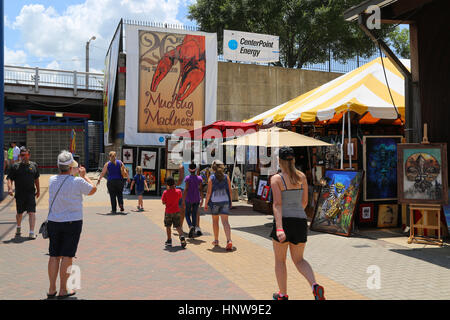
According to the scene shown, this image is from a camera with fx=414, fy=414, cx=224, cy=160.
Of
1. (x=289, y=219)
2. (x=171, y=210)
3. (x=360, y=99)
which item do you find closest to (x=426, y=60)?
(x=360, y=99)

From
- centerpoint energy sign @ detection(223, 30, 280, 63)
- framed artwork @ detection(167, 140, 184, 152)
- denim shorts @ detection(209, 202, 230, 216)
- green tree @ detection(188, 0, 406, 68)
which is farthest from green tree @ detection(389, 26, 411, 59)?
denim shorts @ detection(209, 202, 230, 216)

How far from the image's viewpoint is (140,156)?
57.1 ft

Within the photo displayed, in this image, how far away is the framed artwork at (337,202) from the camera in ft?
29.9

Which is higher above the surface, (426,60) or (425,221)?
(426,60)

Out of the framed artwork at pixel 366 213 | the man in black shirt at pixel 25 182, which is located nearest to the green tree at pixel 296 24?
the framed artwork at pixel 366 213

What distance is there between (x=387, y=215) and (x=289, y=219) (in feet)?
21.0

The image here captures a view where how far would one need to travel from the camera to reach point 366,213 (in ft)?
32.1

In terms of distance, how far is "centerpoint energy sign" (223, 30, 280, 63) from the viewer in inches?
1025

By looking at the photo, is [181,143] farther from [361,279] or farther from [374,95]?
[361,279]

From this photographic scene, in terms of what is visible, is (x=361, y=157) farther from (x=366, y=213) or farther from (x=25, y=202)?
(x=25, y=202)

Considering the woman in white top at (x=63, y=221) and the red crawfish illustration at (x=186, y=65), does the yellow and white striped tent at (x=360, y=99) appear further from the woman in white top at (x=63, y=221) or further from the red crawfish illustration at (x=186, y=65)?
the red crawfish illustration at (x=186, y=65)

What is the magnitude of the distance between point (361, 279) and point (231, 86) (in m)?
19.7

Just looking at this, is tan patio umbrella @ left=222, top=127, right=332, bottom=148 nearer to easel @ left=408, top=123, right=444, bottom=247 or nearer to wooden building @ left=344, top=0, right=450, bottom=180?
wooden building @ left=344, top=0, right=450, bottom=180

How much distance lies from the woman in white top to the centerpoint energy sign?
2168 cm
